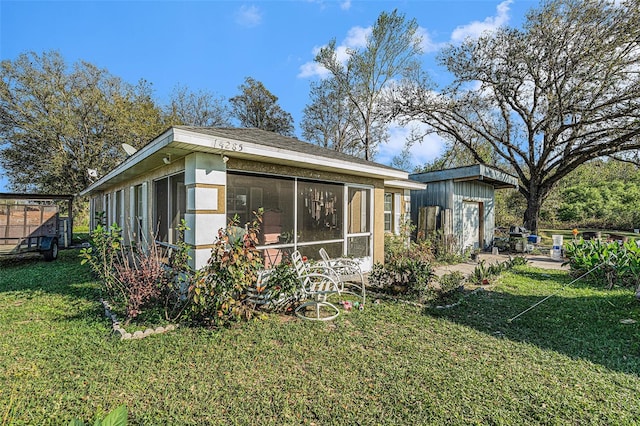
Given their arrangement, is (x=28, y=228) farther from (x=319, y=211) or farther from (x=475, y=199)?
(x=475, y=199)

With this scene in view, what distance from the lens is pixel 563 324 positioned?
4.48 m

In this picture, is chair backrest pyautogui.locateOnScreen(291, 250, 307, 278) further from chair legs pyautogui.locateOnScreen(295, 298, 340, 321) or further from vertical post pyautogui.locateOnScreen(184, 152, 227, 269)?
vertical post pyautogui.locateOnScreen(184, 152, 227, 269)

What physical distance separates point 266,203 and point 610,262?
7.69m

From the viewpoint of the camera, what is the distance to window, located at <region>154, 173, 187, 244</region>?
18.2ft

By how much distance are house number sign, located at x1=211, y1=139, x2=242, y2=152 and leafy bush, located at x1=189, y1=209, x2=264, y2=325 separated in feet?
3.88

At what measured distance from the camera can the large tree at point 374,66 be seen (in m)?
16.4

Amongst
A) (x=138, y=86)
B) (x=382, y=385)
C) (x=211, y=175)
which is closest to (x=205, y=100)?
(x=138, y=86)

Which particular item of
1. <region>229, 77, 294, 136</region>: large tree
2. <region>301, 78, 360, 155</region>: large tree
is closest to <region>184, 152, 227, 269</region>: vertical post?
<region>301, 78, 360, 155</region>: large tree

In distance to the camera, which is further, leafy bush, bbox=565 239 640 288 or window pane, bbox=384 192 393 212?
window pane, bbox=384 192 393 212

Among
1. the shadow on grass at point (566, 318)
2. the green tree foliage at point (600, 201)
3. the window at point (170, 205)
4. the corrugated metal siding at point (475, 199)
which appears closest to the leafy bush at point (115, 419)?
the window at point (170, 205)

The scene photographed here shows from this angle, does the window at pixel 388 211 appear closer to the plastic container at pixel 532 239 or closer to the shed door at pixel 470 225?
the shed door at pixel 470 225

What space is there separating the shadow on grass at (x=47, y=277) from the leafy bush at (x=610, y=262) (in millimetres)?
10369

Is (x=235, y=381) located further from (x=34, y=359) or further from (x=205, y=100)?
(x=205, y=100)

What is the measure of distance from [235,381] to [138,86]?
923 inches
